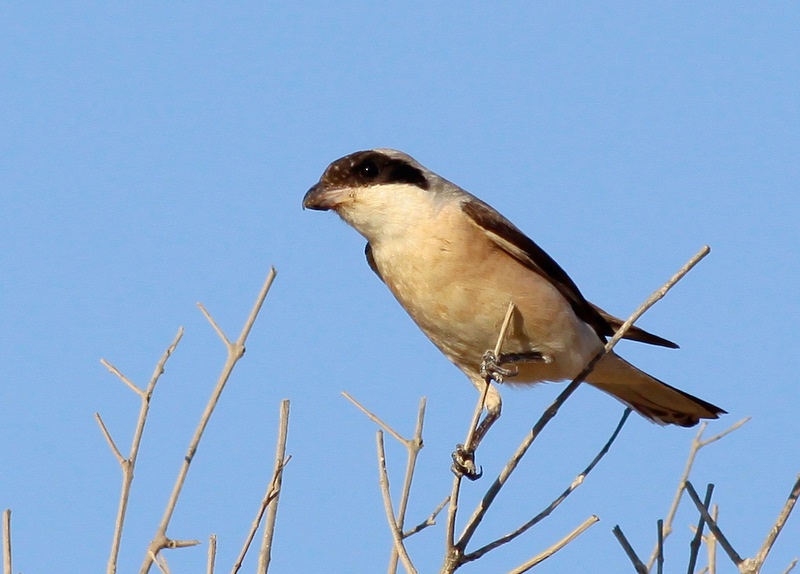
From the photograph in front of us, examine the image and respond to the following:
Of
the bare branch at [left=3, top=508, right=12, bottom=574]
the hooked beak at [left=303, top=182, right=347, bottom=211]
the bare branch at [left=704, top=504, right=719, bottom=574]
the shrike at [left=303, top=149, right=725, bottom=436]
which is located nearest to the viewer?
the bare branch at [left=3, top=508, right=12, bottom=574]

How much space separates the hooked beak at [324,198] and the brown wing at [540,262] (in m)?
0.54

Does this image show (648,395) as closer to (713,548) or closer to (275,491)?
(713,548)

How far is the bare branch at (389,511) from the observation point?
9.79 feet

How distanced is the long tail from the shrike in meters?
0.03

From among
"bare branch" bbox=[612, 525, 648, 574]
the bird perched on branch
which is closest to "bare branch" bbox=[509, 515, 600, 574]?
"bare branch" bbox=[612, 525, 648, 574]

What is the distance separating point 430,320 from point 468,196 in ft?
2.23

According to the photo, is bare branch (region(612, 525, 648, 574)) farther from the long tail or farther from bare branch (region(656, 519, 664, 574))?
the long tail

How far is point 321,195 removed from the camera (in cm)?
473

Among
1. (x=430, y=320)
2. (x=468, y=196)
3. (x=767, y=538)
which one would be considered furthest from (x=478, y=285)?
(x=767, y=538)

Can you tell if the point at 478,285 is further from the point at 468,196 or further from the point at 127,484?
the point at 127,484

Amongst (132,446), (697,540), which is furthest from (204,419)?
(697,540)

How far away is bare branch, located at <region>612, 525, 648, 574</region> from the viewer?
307 cm

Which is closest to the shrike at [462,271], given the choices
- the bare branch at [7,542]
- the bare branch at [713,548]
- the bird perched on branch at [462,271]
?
the bird perched on branch at [462,271]

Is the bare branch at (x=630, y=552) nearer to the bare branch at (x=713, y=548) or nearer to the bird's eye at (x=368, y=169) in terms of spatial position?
the bare branch at (x=713, y=548)
